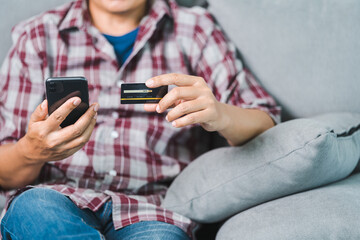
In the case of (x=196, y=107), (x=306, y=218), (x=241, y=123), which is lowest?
(x=306, y=218)

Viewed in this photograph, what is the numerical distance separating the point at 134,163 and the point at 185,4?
1.84 ft

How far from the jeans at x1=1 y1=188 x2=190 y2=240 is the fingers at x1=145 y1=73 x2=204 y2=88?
0.30 m

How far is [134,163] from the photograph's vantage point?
0.98 meters

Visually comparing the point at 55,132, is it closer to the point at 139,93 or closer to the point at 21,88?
the point at 139,93

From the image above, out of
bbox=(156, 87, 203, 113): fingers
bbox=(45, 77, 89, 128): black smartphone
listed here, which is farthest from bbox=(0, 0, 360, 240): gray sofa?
bbox=(45, 77, 89, 128): black smartphone

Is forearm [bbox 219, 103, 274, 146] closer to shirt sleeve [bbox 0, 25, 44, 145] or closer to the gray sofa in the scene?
the gray sofa

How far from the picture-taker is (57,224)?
67 cm

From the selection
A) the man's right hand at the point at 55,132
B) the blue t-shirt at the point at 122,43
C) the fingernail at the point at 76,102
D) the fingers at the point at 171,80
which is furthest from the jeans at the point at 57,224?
the blue t-shirt at the point at 122,43

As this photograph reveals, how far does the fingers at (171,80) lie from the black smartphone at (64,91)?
5.6 inches

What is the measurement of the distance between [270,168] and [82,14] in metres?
0.67

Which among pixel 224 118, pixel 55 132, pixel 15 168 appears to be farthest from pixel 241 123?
pixel 15 168

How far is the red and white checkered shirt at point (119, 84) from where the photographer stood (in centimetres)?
97

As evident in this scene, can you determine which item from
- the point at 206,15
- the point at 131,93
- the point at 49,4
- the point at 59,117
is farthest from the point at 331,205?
the point at 49,4

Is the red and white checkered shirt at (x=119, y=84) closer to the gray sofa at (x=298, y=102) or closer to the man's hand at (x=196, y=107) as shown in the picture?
the gray sofa at (x=298, y=102)
